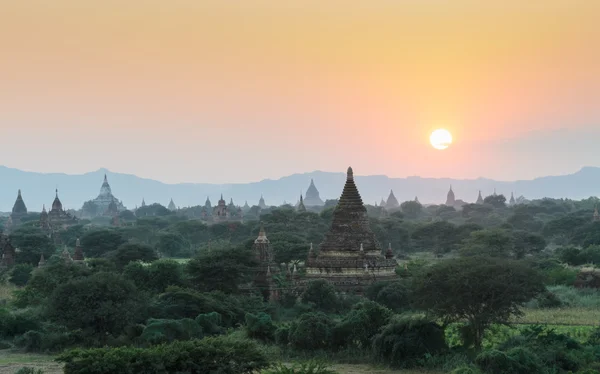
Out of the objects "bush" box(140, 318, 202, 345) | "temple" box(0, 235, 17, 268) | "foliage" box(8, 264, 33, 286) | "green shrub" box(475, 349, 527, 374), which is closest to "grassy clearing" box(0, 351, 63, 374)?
"bush" box(140, 318, 202, 345)

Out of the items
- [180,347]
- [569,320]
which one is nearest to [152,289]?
[569,320]

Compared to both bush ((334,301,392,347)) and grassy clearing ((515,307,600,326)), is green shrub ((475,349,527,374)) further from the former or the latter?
grassy clearing ((515,307,600,326))

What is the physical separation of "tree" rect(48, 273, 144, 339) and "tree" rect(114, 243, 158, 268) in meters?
28.6

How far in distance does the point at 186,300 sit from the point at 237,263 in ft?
31.1

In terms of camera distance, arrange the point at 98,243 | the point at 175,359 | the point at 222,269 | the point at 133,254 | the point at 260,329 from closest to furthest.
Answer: the point at 175,359, the point at 260,329, the point at 222,269, the point at 133,254, the point at 98,243

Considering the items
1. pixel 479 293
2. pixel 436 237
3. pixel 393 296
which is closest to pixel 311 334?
pixel 479 293

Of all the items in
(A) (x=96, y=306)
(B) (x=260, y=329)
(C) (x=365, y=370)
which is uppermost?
(A) (x=96, y=306)

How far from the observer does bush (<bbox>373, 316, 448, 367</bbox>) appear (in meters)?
36.5

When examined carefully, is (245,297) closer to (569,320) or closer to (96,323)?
(96,323)

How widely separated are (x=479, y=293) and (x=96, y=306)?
49.3 feet

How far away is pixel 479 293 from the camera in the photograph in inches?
1537

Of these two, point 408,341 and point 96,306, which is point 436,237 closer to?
point 96,306

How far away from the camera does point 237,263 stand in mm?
55500

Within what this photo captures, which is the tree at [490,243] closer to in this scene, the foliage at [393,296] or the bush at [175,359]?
the foliage at [393,296]
